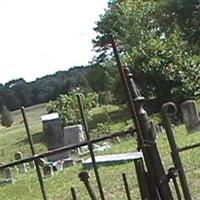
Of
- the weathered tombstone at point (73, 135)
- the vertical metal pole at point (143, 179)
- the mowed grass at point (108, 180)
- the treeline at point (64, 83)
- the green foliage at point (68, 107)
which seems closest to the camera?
the vertical metal pole at point (143, 179)

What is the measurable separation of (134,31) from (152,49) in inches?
336

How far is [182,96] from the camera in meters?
28.7

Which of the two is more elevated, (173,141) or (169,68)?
(169,68)

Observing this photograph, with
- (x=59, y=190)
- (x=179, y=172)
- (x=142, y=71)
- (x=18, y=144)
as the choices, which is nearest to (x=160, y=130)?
(x=59, y=190)

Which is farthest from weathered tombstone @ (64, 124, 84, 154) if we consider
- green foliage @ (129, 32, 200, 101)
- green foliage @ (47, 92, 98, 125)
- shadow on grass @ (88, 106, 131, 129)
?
shadow on grass @ (88, 106, 131, 129)

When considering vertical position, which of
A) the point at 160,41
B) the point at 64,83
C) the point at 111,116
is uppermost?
the point at 160,41

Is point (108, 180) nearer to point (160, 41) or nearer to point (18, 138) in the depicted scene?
point (160, 41)

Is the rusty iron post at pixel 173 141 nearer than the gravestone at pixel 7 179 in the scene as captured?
Yes

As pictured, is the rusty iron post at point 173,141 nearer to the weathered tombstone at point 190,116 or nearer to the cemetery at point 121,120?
the cemetery at point 121,120

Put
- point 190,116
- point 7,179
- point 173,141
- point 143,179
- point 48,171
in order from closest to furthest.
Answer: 1. point 143,179
2. point 173,141
3. point 48,171
4. point 190,116
5. point 7,179

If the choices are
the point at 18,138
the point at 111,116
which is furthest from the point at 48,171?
the point at 111,116

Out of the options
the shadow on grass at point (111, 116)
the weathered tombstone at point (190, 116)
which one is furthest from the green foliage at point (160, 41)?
the weathered tombstone at point (190, 116)

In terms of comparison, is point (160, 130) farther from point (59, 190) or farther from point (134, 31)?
point (134, 31)

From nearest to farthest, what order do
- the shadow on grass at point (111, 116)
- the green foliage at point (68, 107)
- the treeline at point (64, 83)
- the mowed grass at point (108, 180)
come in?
the mowed grass at point (108, 180) < the treeline at point (64, 83) < the green foliage at point (68, 107) < the shadow on grass at point (111, 116)
